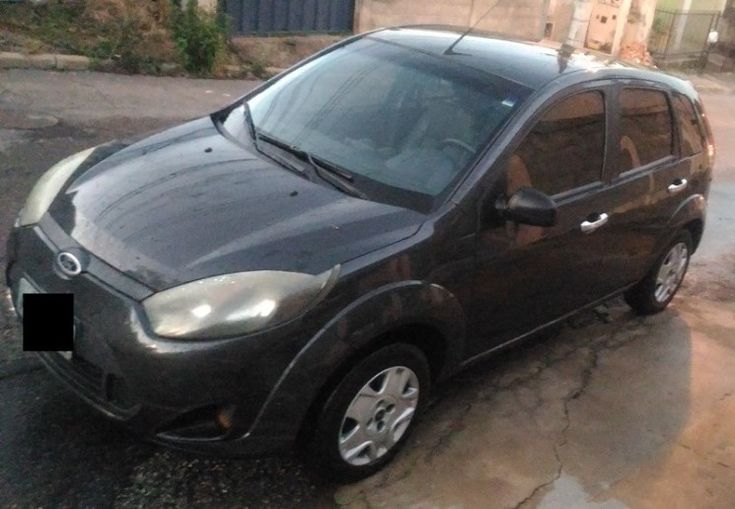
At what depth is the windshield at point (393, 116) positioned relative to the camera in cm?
356

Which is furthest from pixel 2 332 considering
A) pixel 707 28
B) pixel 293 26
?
pixel 707 28

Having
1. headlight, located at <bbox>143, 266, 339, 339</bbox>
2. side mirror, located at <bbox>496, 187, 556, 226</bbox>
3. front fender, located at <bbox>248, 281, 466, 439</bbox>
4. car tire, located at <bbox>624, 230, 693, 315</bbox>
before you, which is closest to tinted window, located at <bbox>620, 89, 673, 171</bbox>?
car tire, located at <bbox>624, 230, 693, 315</bbox>

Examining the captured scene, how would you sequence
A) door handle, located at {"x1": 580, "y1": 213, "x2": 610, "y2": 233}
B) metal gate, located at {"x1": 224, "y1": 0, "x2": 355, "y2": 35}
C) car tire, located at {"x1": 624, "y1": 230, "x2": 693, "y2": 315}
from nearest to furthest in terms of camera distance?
1. door handle, located at {"x1": 580, "y1": 213, "x2": 610, "y2": 233}
2. car tire, located at {"x1": 624, "y1": 230, "x2": 693, "y2": 315}
3. metal gate, located at {"x1": 224, "y1": 0, "x2": 355, "y2": 35}

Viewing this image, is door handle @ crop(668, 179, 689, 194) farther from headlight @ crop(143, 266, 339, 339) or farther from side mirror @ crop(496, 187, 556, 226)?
headlight @ crop(143, 266, 339, 339)

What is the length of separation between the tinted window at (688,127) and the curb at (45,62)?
6.43m

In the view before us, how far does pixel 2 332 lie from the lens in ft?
13.0

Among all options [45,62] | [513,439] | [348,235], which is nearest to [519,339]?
[513,439]

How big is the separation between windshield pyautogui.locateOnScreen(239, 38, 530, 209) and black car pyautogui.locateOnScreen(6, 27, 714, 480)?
0.04 feet

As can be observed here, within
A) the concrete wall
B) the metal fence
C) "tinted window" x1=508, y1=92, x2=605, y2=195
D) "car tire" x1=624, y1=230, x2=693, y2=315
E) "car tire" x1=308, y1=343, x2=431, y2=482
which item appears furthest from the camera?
the metal fence

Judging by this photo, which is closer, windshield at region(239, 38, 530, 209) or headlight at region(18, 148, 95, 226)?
headlight at region(18, 148, 95, 226)

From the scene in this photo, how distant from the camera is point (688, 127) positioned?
4.99m

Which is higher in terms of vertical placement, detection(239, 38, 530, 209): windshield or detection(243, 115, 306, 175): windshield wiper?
detection(239, 38, 530, 209): windshield

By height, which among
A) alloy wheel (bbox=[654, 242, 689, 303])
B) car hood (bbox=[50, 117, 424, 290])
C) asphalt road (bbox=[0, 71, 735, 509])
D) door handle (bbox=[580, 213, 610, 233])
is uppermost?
car hood (bbox=[50, 117, 424, 290])

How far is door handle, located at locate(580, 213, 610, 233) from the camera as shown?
13.3ft
